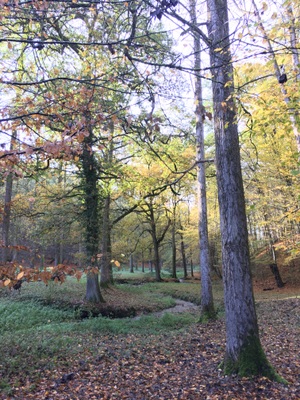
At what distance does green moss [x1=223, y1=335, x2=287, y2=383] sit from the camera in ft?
14.0

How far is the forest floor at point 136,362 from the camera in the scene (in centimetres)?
417

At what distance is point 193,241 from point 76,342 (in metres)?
19.5

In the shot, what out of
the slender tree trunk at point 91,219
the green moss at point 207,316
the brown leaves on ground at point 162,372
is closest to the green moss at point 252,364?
the brown leaves on ground at point 162,372

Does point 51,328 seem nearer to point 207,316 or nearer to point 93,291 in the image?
point 93,291

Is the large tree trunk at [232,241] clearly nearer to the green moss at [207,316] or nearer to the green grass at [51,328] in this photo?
the green grass at [51,328]

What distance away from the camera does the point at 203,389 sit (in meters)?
4.20

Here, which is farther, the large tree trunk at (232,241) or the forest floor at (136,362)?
the large tree trunk at (232,241)

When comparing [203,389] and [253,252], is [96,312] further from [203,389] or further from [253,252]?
[253,252]

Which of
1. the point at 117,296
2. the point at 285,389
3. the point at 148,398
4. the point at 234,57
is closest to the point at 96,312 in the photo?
the point at 117,296

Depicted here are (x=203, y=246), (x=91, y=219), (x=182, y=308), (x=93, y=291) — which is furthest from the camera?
(x=182, y=308)

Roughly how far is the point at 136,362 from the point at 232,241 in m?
3.16

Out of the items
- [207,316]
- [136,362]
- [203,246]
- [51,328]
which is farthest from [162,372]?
[203,246]

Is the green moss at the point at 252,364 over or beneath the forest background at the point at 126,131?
beneath

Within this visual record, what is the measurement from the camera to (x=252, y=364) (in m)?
4.32
